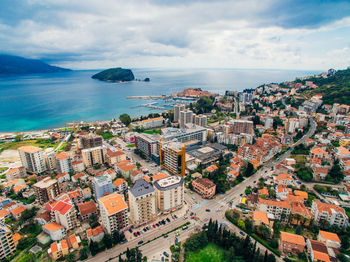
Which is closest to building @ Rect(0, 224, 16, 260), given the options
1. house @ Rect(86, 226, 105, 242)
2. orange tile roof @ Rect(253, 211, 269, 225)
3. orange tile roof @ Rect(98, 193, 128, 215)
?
house @ Rect(86, 226, 105, 242)

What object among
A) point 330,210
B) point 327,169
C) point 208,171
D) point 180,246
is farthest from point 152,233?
point 327,169

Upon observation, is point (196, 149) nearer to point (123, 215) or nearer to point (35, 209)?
point (123, 215)

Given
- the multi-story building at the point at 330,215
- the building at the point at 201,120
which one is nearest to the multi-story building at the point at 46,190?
the multi-story building at the point at 330,215

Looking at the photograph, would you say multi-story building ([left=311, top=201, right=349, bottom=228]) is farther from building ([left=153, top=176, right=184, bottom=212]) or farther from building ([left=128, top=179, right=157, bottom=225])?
building ([left=128, top=179, right=157, bottom=225])

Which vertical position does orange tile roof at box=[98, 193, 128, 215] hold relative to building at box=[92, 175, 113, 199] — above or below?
above

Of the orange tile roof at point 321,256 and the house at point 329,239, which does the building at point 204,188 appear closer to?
the house at point 329,239
